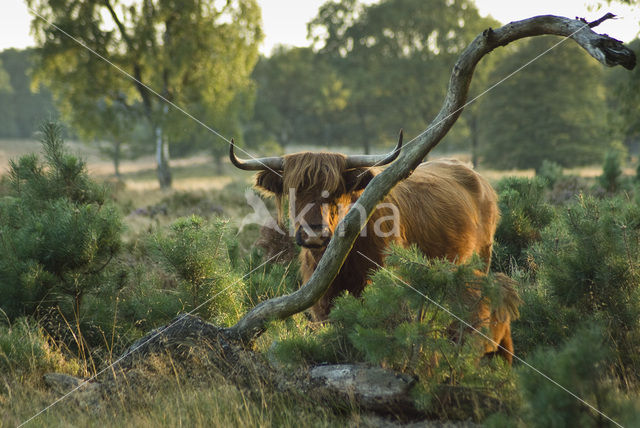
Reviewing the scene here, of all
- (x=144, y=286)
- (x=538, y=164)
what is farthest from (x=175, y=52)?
(x=538, y=164)

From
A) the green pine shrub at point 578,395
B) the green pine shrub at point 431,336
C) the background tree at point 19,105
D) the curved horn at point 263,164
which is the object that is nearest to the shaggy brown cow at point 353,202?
the curved horn at point 263,164

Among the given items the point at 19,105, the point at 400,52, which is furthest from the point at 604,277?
the point at 19,105

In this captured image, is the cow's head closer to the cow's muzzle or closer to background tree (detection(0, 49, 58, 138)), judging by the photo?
the cow's muzzle

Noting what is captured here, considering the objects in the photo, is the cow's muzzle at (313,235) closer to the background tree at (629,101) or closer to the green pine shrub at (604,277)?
the green pine shrub at (604,277)

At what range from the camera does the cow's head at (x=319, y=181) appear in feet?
13.1

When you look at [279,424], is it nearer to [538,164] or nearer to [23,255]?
[23,255]

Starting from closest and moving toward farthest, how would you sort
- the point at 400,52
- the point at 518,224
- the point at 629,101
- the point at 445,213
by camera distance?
1. the point at 445,213
2. the point at 518,224
3. the point at 629,101
4. the point at 400,52

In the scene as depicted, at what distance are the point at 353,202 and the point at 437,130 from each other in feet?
5.67

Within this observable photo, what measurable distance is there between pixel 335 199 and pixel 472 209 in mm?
1783

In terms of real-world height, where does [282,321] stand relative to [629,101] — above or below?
below

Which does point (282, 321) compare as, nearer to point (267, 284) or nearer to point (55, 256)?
point (267, 284)

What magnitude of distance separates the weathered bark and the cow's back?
1438 mm

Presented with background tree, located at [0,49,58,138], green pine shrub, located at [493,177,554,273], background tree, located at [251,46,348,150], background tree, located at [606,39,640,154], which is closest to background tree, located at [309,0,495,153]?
background tree, located at [251,46,348,150]

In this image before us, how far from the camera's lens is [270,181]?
471 cm
